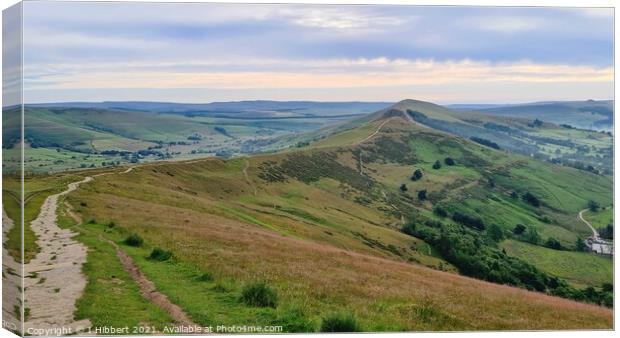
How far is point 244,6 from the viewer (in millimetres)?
41375

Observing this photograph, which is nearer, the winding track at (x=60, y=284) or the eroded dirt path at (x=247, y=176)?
the winding track at (x=60, y=284)

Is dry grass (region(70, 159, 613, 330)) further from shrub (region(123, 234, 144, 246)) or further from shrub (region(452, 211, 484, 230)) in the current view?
shrub (region(452, 211, 484, 230))

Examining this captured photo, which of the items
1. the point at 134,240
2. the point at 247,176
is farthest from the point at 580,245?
the point at 134,240

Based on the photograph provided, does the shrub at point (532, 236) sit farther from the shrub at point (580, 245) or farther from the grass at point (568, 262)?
the shrub at point (580, 245)

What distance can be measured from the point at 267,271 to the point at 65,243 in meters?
13.2

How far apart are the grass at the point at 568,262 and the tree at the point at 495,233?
7.51 ft

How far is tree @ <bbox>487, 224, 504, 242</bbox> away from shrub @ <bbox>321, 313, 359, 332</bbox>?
139113mm

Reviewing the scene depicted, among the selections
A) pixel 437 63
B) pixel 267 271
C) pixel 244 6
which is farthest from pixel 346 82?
pixel 267 271

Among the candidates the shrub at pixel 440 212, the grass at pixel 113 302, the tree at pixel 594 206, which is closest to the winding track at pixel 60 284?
the grass at pixel 113 302

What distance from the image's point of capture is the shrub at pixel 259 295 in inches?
1154

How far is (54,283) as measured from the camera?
104ft

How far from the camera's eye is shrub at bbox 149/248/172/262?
116 ft

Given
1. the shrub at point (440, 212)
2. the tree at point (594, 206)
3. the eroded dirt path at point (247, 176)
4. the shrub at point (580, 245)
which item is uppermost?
the eroded dirt path at point (247, 176)

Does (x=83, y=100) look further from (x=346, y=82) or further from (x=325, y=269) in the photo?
(x=325, y=269)
